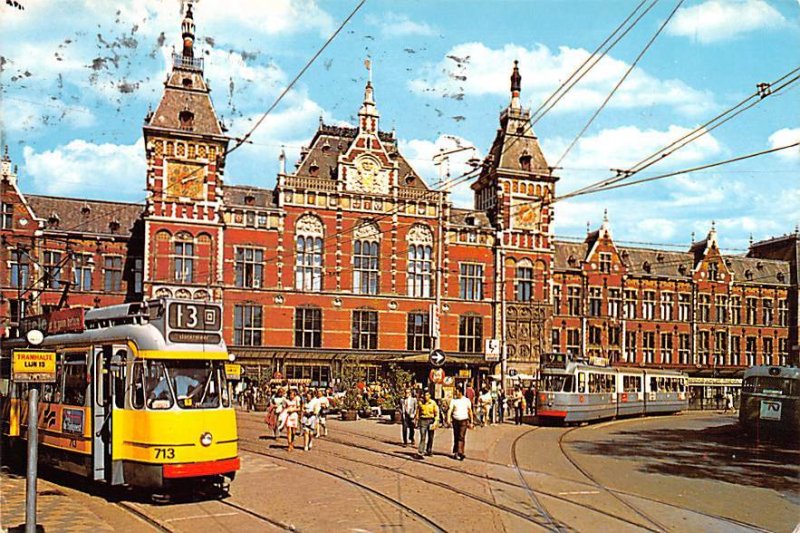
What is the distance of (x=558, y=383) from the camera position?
113ft

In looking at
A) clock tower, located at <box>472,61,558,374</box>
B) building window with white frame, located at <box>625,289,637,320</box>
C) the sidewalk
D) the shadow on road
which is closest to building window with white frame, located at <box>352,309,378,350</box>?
clock tower, located at <box>472,61,558,374</box>

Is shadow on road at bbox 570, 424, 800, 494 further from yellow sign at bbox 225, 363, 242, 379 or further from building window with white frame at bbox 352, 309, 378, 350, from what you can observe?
building window with white frame at bbox 352, 309, 378, 350

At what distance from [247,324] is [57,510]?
34123 millimetres

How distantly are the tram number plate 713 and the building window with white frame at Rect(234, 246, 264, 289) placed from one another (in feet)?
111

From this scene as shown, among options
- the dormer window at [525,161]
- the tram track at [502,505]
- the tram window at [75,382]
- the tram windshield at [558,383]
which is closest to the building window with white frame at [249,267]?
the dormer window at [525,161]

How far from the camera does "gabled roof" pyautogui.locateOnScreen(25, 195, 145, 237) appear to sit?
47281mm

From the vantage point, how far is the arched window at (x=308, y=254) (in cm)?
4856

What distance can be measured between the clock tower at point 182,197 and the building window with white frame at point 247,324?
203 cm

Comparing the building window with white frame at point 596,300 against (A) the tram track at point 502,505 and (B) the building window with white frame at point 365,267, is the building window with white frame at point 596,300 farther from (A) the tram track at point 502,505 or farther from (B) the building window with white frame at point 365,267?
(A) the tram track at point 502,505

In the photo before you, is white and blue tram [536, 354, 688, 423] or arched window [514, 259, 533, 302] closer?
white and blue tram [536, 354, 688, 423]

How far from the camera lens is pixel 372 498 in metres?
14.4

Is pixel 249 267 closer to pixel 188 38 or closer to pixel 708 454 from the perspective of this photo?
pixel 188 38

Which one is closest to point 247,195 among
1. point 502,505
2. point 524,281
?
point 524,281

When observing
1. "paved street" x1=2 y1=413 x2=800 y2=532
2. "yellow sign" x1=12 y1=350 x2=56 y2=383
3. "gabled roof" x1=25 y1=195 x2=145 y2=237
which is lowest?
"paved street" x1=2 y1=413 x2=800 y2=532
